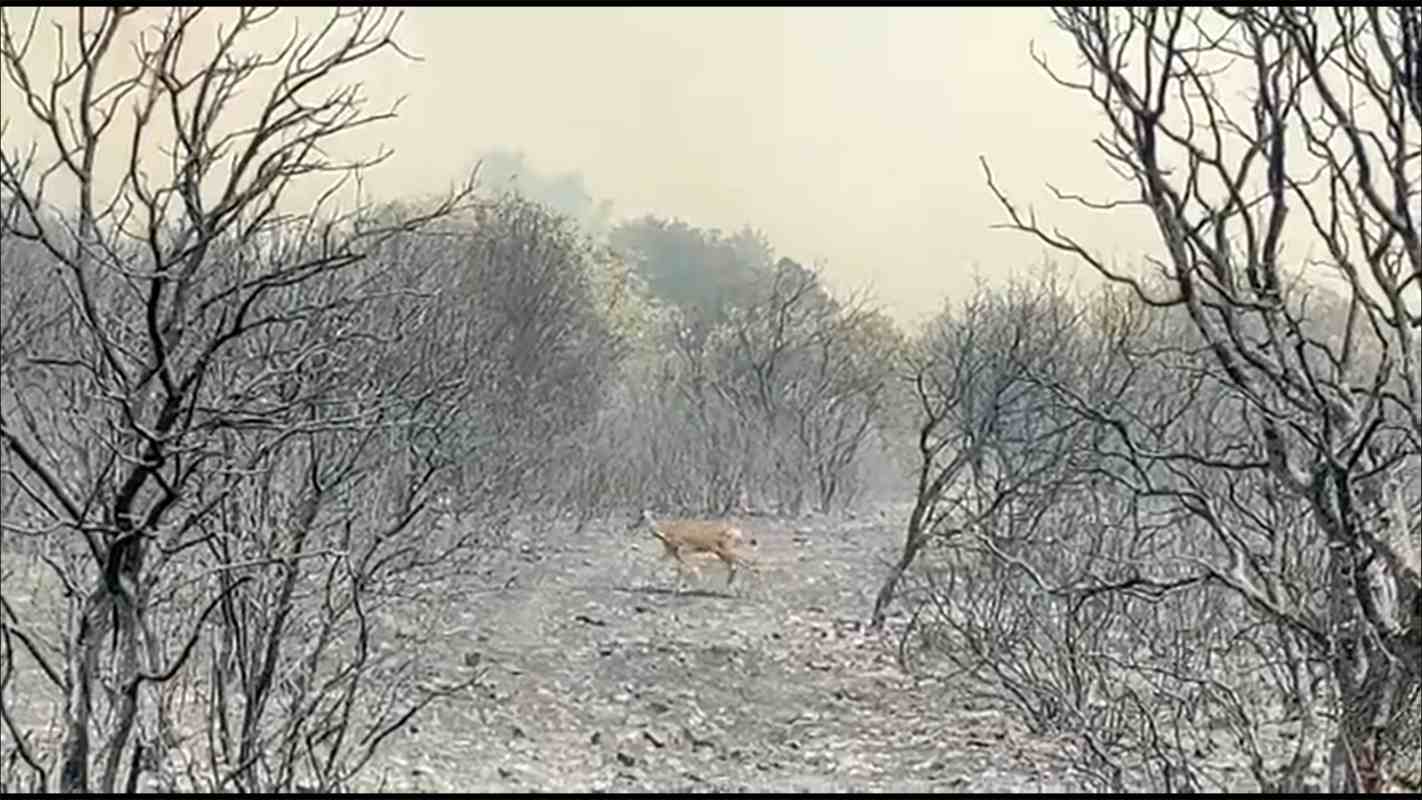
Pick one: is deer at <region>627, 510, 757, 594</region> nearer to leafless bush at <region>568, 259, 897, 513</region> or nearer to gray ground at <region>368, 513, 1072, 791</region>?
gray ground at <region>368, 513, 1072, 791</region>

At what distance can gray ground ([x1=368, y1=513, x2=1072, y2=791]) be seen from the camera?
3070 mm

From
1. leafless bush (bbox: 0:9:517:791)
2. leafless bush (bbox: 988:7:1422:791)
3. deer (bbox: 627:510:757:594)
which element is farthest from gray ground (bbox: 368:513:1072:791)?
leafless bush (bbox: 988:7:1422:791)

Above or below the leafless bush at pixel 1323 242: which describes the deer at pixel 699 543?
below

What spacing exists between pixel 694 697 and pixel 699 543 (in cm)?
148

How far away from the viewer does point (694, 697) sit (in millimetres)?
3852

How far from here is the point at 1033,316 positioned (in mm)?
5047

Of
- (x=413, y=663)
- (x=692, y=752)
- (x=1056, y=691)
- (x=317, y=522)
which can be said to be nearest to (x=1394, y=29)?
(x=1056, y=691)

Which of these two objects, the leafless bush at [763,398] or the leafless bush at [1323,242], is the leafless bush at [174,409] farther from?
the leafless bush at [763,398]

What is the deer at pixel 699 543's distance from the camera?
5227 millimetres

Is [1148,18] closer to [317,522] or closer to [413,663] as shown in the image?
[317,522]

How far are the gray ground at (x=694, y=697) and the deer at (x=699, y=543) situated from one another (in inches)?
2.7

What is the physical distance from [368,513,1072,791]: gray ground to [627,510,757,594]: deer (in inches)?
2.7

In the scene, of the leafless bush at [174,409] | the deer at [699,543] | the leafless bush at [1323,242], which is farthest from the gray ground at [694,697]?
the leafless bush at [1323,242]

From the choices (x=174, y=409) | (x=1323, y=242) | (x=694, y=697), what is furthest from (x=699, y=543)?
(x=174, y=409)
